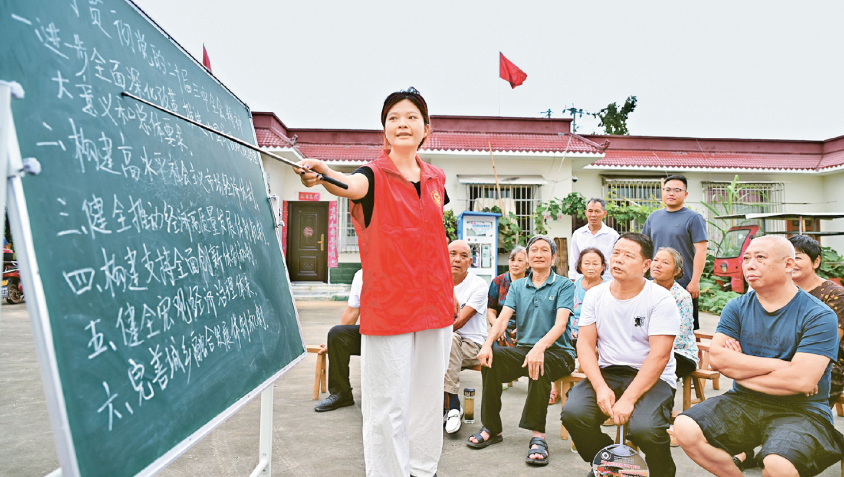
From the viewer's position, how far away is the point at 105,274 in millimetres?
1314

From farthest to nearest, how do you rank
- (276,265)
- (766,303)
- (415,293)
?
(276,265) < (766,303) < (415,293)

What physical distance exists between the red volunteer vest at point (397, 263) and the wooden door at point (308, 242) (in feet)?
34.3

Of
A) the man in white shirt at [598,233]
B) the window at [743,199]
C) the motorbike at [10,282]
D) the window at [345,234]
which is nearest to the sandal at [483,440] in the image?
the man in white shirt at [598,233]

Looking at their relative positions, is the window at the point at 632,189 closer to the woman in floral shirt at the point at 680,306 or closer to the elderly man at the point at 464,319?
the woman in floral shirt at the point at 680,306

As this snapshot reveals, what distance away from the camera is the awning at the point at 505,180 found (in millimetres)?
11422

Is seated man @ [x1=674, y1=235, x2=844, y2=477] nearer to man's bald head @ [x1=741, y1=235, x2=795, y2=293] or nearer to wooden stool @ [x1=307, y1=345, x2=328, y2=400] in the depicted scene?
man's bald head @ [x1=741, y1=235, x2=795, y2=293]

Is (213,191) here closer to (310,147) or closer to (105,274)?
(105,274)

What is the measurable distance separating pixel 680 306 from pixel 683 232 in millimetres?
955

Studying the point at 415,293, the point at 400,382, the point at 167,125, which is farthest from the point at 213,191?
the point at 400,382

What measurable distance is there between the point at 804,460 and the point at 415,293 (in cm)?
167

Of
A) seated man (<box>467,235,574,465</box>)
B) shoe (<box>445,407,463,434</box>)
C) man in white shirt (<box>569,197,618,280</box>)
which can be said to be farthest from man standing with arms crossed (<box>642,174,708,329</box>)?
shoe (<box>445,407,463,434</box>)

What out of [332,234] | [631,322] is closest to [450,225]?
[332,234]

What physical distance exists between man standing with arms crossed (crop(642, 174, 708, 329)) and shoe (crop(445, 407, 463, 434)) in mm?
2140

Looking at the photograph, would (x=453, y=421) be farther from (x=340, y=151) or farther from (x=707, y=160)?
(x=707, y=160)
